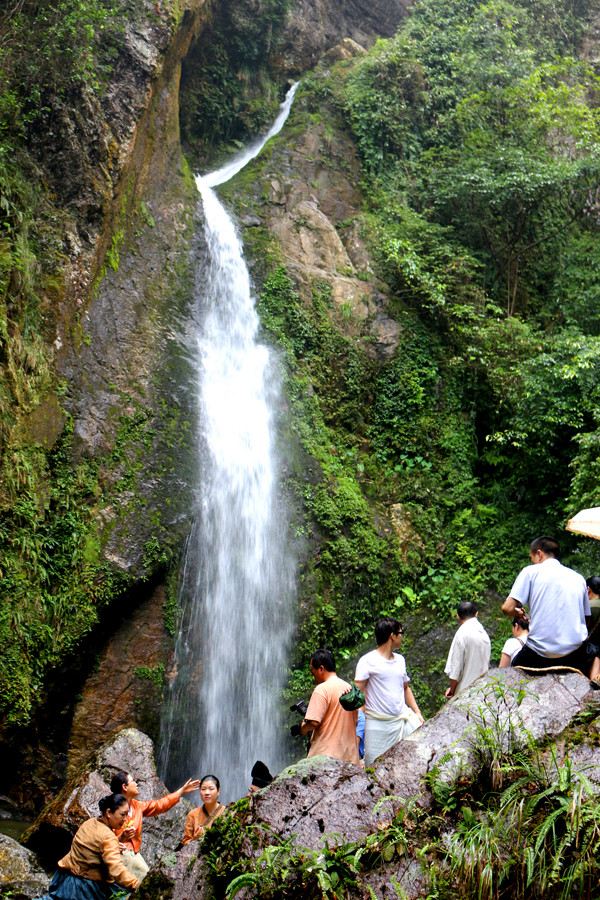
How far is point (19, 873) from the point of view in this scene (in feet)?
18.0

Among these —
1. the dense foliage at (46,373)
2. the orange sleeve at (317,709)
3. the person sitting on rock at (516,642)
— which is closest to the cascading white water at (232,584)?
the dense foliage at (46,373)

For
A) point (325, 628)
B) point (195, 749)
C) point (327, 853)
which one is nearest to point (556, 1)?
point (325, 628)

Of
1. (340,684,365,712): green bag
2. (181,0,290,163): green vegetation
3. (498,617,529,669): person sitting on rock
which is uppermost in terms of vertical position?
(181,0,290,163): green vegetation

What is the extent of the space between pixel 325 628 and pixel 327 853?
240 inches

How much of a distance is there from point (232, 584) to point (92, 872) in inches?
187

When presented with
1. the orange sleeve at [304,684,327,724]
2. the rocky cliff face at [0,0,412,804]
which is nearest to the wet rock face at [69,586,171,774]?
the rocky cliff face at [0,0,412,804]

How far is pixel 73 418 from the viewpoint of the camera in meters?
9.03

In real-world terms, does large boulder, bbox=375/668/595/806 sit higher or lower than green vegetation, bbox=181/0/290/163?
lower

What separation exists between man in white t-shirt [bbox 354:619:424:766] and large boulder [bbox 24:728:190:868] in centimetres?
225

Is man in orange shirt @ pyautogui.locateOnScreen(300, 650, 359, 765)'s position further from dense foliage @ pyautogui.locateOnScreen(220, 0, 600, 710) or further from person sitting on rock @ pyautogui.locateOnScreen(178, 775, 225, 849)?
dense foliage @ pyautogui.locateOnScreen(220, 0, 600, 710)

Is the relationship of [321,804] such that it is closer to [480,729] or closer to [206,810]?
[480,729]

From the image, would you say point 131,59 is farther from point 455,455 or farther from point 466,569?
point 466,569

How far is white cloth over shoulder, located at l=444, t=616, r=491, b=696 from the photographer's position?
18.7 ft

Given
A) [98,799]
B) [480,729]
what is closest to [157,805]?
[98,799]
